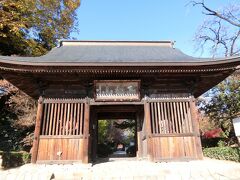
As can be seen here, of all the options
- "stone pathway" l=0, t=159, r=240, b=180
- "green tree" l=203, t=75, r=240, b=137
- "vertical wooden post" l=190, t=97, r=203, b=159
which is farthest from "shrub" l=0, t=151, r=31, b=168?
"green tree" l=203, t=75, r=240, b=137

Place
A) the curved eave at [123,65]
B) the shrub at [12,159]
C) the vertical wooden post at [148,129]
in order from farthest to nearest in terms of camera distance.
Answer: the shrub at [12,159] < the vertical wooden post at [148,129] < the curved eave at [123,65]

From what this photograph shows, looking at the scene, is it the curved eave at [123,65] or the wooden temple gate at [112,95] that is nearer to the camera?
the curved eave at [123,65]

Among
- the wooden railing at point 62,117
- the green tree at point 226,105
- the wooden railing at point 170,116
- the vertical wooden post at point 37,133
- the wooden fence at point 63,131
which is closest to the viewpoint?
the vertical wooden post at point 37,133

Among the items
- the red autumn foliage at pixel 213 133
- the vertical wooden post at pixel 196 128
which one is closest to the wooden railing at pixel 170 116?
the vertical wooden post at pixel 196 128

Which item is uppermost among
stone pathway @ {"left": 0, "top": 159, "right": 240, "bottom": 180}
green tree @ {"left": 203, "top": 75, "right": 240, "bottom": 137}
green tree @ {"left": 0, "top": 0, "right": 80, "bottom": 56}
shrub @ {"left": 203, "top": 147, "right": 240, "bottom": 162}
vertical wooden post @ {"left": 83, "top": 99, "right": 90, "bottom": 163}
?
green tree @ {"left": 0, "top": 0, "right": 80, "bottom": 56}

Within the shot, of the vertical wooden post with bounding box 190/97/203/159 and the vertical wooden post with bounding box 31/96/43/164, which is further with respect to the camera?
the vertical wooden post with bounding box 190/97/203/159

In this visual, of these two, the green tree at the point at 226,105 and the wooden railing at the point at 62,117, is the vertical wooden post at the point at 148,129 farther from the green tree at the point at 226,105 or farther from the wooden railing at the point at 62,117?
the green tree at the point at 226,105

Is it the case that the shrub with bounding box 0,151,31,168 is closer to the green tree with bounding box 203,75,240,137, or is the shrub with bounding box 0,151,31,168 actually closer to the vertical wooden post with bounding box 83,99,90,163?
the vertical wooden post with bounding box 83,99,90,163

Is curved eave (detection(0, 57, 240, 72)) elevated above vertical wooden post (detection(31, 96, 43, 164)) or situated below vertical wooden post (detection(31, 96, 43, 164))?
above

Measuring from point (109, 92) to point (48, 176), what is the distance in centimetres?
402

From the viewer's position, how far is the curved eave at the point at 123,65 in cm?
802

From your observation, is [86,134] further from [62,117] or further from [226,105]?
[226,105]

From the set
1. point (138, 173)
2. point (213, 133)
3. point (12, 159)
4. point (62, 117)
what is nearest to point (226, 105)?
point (213, 133)

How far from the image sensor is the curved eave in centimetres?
802
